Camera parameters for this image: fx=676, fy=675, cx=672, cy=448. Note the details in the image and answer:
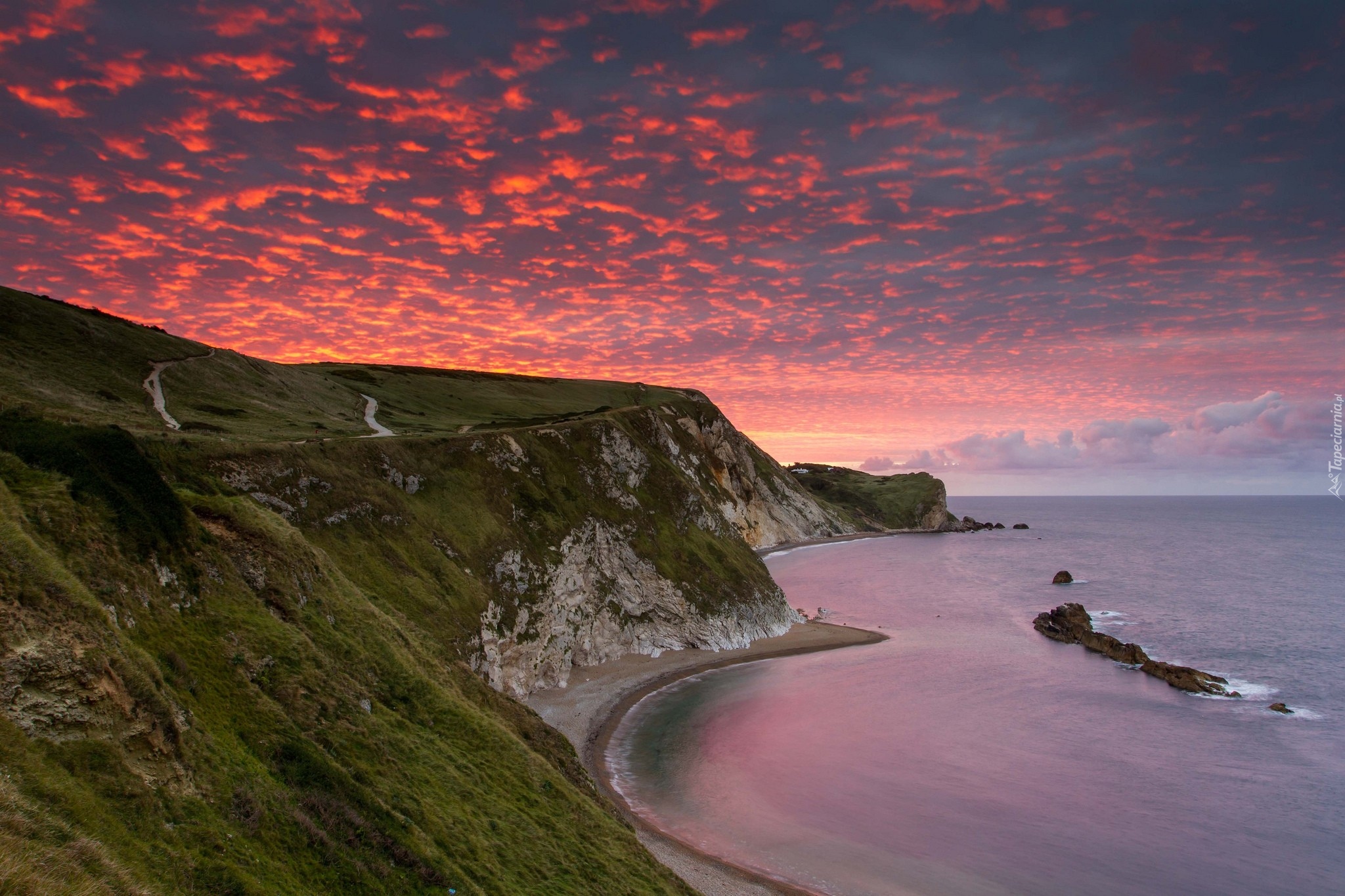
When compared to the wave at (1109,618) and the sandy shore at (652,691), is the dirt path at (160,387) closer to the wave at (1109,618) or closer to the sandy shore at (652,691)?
the sandy shore at (652,691)

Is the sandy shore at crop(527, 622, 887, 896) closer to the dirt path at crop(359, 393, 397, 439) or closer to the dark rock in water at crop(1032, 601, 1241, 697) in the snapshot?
the dark rock in water at crop(1032, 601, 1241, 697)

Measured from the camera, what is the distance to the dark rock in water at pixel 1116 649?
232 feet

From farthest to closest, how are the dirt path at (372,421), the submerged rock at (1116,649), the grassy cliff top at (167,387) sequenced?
the dirt path at (372,421) → the submerged rock at (1116,649) → the grassy cliff top at (167,387)

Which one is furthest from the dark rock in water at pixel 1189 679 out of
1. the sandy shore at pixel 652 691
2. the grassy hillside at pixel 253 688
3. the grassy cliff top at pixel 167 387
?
the grassy cliff top at pixel 167 387

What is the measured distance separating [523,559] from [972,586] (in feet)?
345

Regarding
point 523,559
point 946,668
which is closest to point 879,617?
point 946,668

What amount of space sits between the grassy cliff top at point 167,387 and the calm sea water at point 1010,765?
142 feet

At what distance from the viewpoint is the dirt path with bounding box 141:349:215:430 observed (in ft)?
219

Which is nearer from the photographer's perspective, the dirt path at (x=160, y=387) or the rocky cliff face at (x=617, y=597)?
the rocky cliff face at (x=617, y=597)

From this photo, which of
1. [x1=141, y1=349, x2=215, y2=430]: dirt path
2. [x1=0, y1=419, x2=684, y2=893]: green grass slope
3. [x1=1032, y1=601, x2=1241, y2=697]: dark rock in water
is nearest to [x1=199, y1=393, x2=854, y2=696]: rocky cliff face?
[x1=141, y1=349, x2=215, y2=430]: dirt path

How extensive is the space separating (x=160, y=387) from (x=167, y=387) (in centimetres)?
80

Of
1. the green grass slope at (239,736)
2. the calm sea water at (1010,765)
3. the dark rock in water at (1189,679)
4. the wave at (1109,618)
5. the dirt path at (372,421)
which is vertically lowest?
the calm sea water at (1010,765)

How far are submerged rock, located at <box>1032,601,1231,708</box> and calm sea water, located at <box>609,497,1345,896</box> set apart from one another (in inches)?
85.1

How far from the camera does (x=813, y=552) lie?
18300 centimetres
